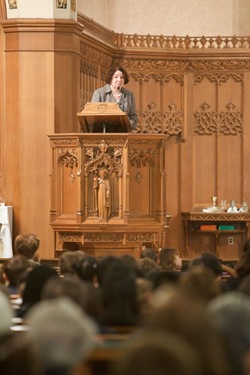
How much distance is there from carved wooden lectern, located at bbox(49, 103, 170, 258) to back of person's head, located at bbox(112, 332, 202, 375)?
8816 millimetres

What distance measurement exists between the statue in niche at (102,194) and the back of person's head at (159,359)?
29.2 ft

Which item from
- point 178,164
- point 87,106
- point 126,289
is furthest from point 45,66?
point 126,289

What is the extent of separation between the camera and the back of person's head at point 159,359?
11.2 feet

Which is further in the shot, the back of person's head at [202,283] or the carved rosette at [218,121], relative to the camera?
the carved rosette at [218,121]

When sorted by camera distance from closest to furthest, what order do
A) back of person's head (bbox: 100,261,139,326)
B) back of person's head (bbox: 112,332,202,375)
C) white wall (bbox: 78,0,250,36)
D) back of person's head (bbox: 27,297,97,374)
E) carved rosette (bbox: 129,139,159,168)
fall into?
back of person's head (bbox: 112,332,202,375)
back of person's head (bbox: 27,297,97,374)
back of person's head (bbox: 100,261,139,326)
carved rosette (bbox: 129,139,159,168)
white wall (bbox: 78,0,250,36)

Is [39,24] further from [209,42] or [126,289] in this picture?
[126,289]

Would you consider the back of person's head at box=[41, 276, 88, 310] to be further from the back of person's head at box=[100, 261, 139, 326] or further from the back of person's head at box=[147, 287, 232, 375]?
the back of person's head at box=[147, 287, 232, 375]

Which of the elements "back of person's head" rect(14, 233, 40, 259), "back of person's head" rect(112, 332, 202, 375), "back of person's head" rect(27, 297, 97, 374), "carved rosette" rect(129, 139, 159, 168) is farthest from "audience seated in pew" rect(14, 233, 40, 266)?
"back of person's head" rect(112, 332, 202, 375)

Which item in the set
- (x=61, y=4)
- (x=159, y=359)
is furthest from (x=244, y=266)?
(x=61, y=4)

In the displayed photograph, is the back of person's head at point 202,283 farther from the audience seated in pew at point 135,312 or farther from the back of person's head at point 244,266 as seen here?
the back of person's head at point 244,266

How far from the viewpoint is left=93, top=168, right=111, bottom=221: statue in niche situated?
40.7 feet

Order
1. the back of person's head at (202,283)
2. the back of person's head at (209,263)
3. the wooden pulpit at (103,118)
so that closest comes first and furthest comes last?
the back of person's head at (202,283) → the back of person's head at (209,263) → the wooden pulpit at (103,118)

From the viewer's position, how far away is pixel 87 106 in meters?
12.2

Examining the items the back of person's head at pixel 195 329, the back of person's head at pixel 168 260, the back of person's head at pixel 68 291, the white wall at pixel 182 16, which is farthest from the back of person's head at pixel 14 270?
the white wall at pixel 182 16
